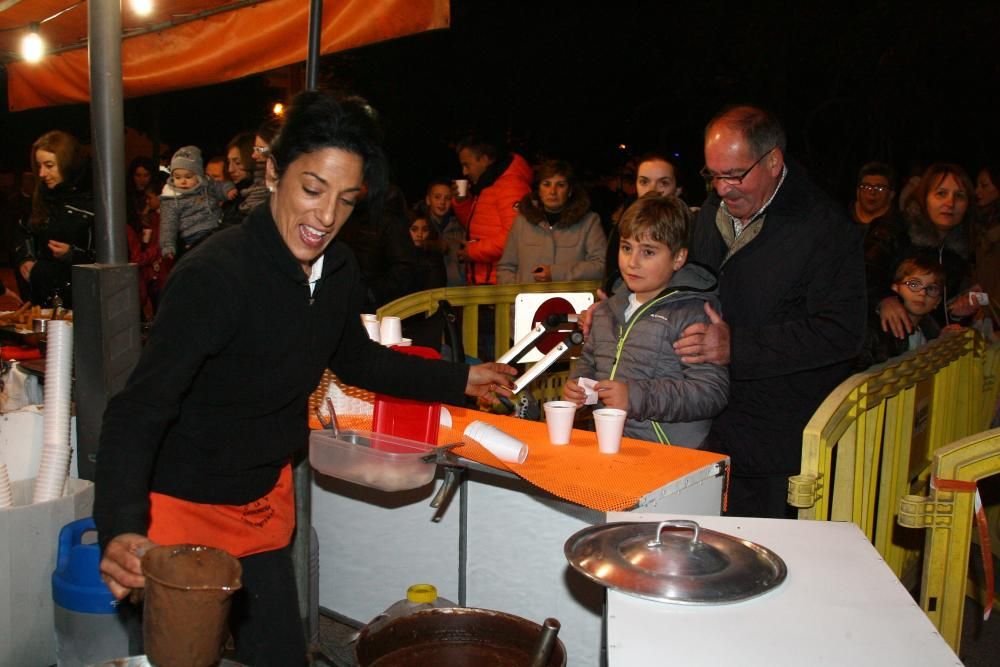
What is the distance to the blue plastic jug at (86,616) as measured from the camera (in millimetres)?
3299

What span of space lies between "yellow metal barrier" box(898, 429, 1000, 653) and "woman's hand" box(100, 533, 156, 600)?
2.26 metres

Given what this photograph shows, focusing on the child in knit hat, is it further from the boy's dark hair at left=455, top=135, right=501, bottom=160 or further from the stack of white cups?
the stack of white cups

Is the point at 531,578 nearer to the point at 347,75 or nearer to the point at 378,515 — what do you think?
the point at 378,515

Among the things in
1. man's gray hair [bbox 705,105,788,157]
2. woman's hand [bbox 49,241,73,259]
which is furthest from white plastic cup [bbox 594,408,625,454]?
woman's hand [bbox 49,241,73,259]

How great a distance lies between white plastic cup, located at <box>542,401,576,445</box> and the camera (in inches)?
139

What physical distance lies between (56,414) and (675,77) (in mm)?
19450

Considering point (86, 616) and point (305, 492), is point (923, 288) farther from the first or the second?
point (86, 616)

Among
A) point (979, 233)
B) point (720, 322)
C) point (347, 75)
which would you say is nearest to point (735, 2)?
point (347, 75)

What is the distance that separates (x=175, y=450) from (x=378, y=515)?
2.01 m

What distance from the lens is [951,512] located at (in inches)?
113

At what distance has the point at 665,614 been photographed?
185 cm

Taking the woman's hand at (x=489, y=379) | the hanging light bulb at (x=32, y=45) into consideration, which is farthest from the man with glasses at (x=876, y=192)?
the hanging light bulb at (x=32, y=45)

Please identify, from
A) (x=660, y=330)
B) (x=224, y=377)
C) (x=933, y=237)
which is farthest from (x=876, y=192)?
(x=224, y=377)

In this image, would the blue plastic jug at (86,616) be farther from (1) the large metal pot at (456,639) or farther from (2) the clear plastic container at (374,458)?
(1) the large metal pot at (456,639)
